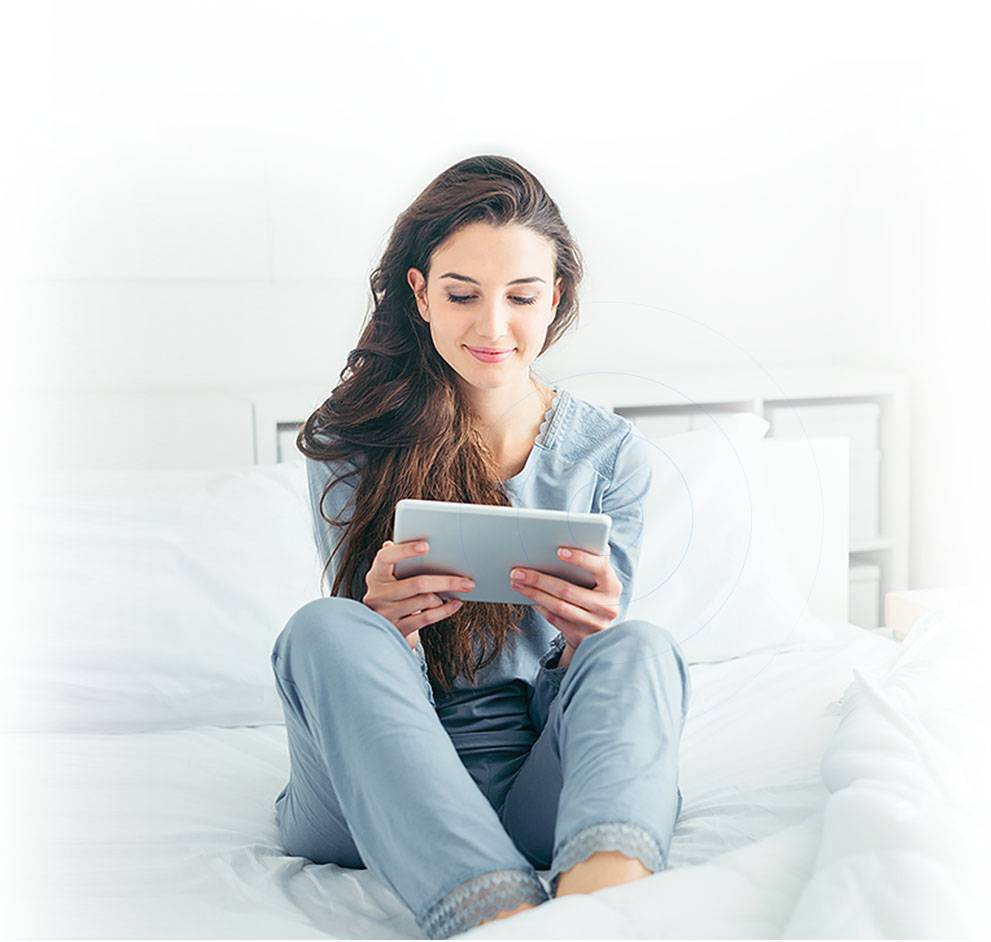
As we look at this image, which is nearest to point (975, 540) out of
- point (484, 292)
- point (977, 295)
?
point (977, 295)

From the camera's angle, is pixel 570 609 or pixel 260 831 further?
pixel 260 831

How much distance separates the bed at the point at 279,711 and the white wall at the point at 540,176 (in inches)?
6.8

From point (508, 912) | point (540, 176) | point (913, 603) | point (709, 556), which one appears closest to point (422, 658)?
point (508, 912)

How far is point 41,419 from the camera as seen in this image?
172 centimetres

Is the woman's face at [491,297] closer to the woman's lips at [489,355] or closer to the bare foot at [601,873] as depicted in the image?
the woman's lips at [489,355]

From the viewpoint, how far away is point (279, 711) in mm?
1457

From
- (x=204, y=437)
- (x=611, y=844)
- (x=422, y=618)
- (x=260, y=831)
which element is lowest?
(x=260, y=831)

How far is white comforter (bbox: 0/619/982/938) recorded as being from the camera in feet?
2.57

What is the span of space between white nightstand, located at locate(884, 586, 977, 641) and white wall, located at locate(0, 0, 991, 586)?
354 mm

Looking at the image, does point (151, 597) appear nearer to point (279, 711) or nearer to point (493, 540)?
point (279, 711)

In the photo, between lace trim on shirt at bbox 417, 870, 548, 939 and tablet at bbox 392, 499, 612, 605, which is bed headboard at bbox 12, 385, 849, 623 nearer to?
tablet at bbox 392, 499, 612, 605

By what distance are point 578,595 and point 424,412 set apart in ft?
0.99

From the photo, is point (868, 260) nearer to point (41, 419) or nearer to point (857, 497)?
point (857, 497)

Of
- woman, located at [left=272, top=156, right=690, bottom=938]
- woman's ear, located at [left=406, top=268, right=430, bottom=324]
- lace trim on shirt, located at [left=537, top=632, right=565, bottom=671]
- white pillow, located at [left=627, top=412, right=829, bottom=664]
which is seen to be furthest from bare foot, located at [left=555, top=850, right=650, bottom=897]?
white pillow, located at [left=627, top=412, right=829, bottom=664]
